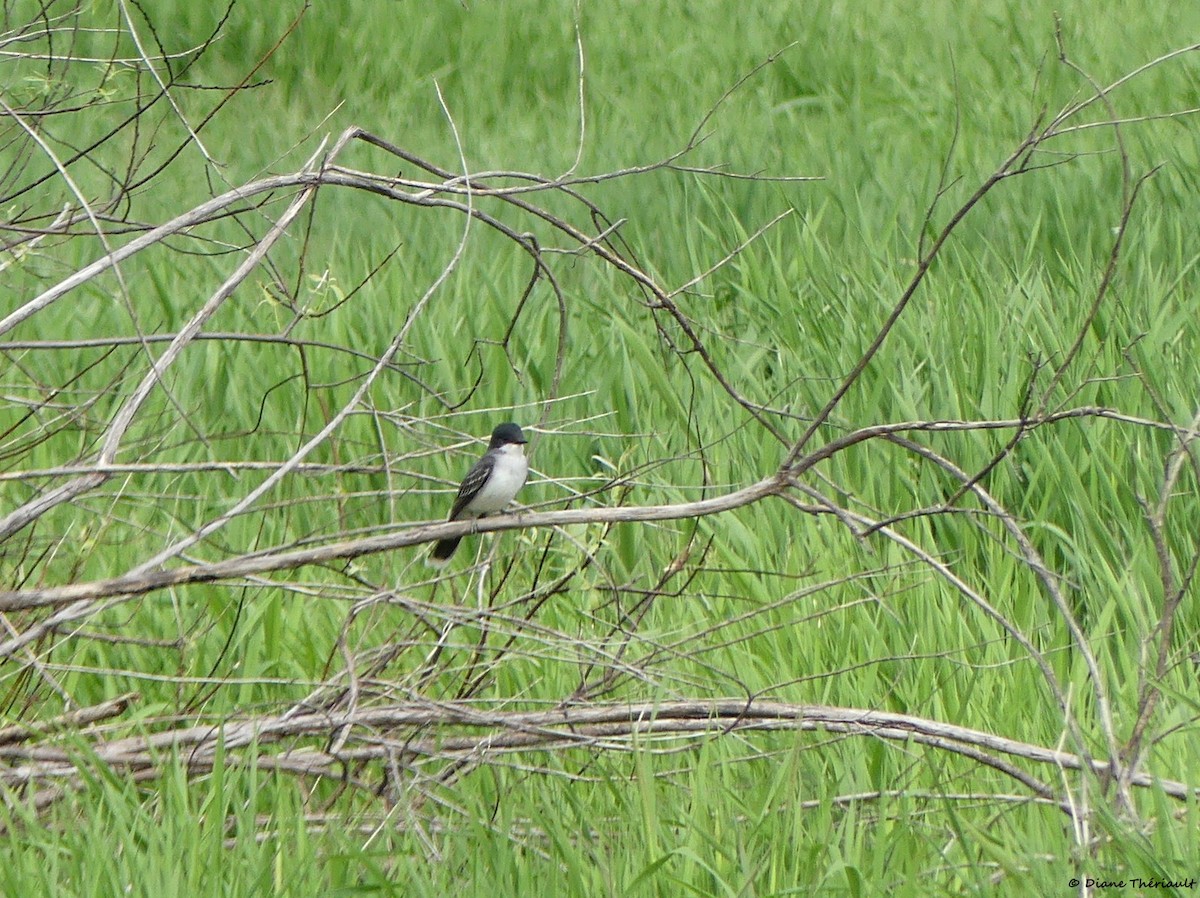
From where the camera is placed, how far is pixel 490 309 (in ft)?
Result: 18.2

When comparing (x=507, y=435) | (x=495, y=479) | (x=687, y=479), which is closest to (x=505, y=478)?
(x=495, y=479)

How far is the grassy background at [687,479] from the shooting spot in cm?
263

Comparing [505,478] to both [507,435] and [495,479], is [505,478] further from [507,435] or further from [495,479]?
[507,435]

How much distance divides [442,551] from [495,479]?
31cm

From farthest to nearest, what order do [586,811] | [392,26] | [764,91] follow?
[392,26] < [764,91] < [586,811]

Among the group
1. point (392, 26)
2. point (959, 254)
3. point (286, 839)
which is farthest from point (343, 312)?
point (392, 26)

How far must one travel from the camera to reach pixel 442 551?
4234mm

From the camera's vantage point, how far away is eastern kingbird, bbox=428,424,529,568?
4.04 metres

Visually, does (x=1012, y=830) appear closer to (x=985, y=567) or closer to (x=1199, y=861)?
(x=1199, y=861)

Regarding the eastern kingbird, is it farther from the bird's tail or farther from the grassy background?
the grassy background

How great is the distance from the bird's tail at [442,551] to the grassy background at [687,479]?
100 millimetres

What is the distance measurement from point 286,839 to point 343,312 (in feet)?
9.92

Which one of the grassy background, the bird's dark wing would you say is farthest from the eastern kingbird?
the grassy background

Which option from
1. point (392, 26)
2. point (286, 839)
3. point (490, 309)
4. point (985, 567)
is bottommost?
point (985, 567)
